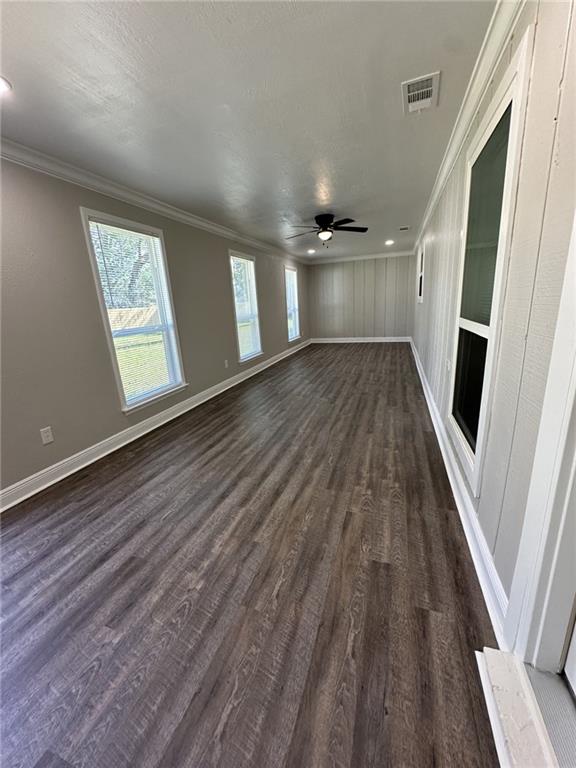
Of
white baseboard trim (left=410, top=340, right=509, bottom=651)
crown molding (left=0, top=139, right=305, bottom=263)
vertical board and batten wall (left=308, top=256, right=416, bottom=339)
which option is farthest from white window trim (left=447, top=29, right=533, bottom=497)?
vertical board and batten wall (left=308, top=256, right=416, bottom=339)

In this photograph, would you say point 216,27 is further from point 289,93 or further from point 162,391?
point 162,391

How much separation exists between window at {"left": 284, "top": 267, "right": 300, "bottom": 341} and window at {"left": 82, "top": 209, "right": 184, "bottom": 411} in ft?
13.5

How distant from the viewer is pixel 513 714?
88cm

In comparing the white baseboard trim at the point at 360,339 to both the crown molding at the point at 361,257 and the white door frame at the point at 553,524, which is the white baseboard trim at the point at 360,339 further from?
the white door frame at the point at 553,524

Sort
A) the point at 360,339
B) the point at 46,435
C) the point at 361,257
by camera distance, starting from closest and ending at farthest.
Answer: the point at 46,435, the point at 361,257, the point at 360,339

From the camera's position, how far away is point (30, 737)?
97 centimetres

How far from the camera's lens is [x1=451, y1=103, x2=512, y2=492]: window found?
4.80ft

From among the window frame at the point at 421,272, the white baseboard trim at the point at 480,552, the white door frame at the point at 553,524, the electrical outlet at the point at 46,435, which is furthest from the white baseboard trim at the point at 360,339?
the white door frame at the point at 553,524

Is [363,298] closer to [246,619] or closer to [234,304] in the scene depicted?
[234,304]

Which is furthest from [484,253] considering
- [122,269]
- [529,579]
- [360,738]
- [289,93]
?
[122,269]

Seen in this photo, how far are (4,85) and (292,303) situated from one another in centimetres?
642

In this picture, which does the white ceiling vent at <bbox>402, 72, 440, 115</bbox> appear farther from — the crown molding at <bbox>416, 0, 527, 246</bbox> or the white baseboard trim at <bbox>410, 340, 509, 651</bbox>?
the white baseboard trim at <bbox>410, 340, 509, 651</bbox>

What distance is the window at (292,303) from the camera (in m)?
7.43

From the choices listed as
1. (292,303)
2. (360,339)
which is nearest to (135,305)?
(292,303)
